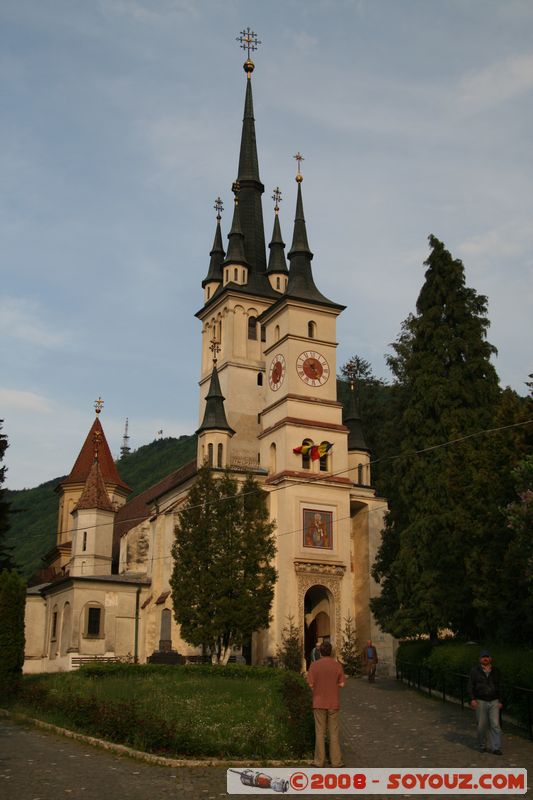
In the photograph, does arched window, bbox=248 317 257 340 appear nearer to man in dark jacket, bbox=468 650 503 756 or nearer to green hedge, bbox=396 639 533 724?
green hedge, bbox=396 639 533 724

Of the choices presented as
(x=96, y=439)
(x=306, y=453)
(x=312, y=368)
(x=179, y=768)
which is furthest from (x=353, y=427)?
(x=179, y=768)

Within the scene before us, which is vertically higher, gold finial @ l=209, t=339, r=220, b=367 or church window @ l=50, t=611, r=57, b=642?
gold finial @ l=209, t=339, r=220, b=367

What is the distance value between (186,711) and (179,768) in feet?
14.2

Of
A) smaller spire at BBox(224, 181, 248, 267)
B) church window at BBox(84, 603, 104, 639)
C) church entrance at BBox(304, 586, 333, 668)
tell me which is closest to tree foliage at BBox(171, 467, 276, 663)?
church entrance at BBox(304, 586, 333, 668)

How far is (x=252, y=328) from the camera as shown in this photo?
58062 millimetres

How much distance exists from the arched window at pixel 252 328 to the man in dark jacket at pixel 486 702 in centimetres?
4351

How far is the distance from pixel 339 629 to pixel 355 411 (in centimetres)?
1535

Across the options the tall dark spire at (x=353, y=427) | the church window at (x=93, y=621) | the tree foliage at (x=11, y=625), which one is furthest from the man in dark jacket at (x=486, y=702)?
the tall dark spire at (x=353, y=427)

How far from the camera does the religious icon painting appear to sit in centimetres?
4462

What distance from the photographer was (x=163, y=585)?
4869cm

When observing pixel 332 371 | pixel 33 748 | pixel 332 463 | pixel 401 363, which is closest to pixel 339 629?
pixel 332 463

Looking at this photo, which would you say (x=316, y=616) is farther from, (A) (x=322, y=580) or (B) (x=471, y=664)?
(B) (x=471, y=664)

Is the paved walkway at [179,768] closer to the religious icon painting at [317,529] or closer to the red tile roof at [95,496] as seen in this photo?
the religious icon painting at [317,529]

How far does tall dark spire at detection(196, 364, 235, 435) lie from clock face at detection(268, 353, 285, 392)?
3.07 meters
